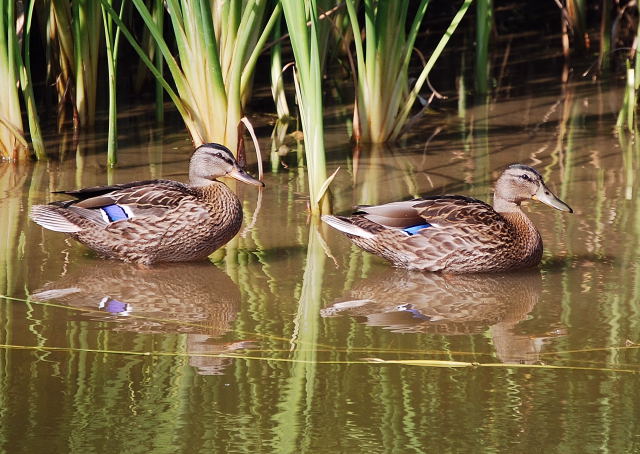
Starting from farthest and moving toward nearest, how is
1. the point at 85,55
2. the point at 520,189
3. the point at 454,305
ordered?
1. the point at 85,55
2. the point at 520,189
3. the point at 454,305

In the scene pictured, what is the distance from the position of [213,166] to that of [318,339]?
74.8 inches

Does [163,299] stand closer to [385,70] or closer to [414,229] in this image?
[414,229]

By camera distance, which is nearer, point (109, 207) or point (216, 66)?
point (109, 207)

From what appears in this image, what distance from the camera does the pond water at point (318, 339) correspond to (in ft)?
13.2

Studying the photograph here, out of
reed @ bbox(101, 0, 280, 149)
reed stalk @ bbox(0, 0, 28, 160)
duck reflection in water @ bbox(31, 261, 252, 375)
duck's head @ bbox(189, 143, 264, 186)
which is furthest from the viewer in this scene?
reed @ bbox(101, 0, 280, 149)

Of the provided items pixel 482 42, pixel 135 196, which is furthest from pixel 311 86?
pixel 482 42

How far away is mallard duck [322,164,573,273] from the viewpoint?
20.1ft

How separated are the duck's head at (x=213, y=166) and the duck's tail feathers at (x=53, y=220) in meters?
0.78

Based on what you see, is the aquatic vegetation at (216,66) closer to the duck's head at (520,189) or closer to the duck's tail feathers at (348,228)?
the duck's tail feathers at (348,228)

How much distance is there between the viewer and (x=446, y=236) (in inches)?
242

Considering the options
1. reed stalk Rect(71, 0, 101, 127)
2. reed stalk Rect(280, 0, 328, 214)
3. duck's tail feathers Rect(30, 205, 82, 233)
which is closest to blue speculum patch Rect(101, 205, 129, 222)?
duck's tail feathers Rect(30, 205, 82, 233)

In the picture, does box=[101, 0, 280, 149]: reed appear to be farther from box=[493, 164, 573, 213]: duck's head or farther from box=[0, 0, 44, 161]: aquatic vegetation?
box=[493, 164, 573, 213]: duck's head

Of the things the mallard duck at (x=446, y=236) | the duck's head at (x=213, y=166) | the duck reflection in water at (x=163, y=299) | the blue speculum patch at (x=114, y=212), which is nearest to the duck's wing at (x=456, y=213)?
the mallard duck at (x=446, y=236)

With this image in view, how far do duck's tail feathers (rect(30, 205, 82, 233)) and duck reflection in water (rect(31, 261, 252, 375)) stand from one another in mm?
231
